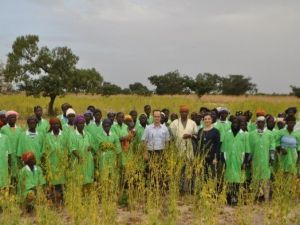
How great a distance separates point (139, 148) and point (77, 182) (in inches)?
89.6

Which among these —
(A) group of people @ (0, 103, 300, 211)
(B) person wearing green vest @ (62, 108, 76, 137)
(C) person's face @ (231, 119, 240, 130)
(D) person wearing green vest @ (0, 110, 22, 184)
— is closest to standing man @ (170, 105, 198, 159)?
(A) group of people @ (0, 103, 300, 211)

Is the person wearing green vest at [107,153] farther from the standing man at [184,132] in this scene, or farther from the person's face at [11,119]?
the person's face at [11,119]

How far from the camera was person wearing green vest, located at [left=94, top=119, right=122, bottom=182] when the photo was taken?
5.82 m

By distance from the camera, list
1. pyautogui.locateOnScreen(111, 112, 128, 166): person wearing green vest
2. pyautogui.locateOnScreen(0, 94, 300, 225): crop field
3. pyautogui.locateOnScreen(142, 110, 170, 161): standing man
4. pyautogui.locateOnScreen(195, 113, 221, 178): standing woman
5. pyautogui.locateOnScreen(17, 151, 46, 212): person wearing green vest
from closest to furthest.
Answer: pyautogui.locateOnScreen(0, 94, 300, 225): crop field
pyautogui.locateOnScreen(17, 151, 46, 212): person wearing green vest
pyautogui.locateOnScreen(195, 113, 221, 178): standing woman
pyautogui.locateOnScreen(142, 110, 170, 161): standing man
pyautogui.locateOnScreen(111, 112, 128, 166): person wearing green vest

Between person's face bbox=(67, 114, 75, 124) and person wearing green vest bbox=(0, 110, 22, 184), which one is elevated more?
person's face bbox=(67, 114, 75, 124)

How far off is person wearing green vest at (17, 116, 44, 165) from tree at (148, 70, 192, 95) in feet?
123

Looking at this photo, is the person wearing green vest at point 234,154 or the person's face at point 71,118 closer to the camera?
the person wearing green vest at point 234,154

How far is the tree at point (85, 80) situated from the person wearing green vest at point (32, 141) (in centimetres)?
1590

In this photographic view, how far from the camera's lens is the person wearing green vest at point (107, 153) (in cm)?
582

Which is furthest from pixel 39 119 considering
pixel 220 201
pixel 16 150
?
pixel 220 201

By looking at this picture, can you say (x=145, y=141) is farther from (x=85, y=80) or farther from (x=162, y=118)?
(x=85, y=80)

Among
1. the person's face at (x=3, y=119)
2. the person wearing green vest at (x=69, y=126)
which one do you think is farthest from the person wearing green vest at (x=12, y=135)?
the person wearing green vest at (x=69, y=126)

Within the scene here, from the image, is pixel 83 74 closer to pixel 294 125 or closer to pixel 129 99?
pixel 129 99

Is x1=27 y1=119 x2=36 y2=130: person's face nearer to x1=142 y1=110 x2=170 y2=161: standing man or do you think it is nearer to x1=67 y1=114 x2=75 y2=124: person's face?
x1=67 y1=114 x2=75 y2=124: person's face
